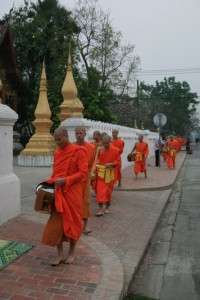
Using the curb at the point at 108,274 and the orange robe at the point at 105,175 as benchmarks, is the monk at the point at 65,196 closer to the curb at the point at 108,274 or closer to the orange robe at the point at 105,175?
the curb at the point at 108,274

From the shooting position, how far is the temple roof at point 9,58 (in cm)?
2080

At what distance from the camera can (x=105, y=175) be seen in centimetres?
721

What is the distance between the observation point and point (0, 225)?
5914 millimetres

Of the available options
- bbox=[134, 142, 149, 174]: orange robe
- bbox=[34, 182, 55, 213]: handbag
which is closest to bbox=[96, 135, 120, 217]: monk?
bbox=[34, 182, 55, 213]: handbag

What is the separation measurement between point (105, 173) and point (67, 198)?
2942 mm

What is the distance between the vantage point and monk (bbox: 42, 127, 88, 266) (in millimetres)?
4246

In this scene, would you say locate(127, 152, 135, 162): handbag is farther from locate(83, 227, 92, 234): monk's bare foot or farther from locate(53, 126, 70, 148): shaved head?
locate(53, 126, 70, 148): shaved head

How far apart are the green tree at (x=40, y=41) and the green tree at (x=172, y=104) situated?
32069 millimetres

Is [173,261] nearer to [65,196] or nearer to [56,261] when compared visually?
[56,261]

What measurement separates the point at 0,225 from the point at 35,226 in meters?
0.53

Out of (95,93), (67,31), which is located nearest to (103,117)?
(95,93)

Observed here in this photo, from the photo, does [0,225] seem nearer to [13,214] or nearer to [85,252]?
[13,214]

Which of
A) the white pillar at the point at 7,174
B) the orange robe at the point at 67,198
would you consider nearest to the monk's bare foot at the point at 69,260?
the orange robe at the point at 67,198

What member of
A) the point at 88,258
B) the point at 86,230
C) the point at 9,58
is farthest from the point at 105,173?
the point at 9,58
